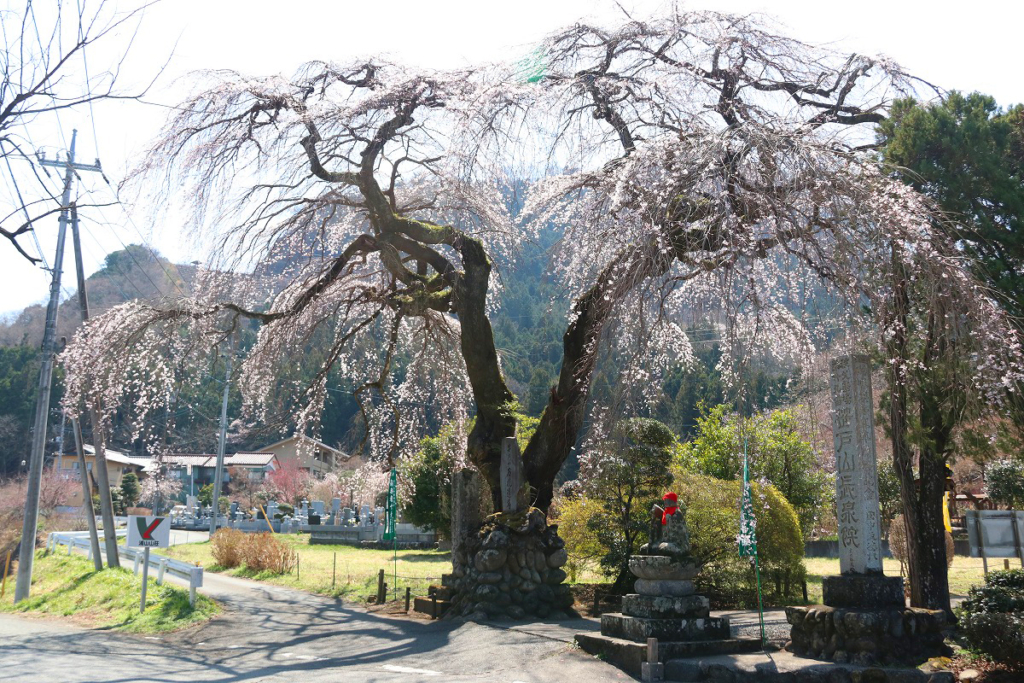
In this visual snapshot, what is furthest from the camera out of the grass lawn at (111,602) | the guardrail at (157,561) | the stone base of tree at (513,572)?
the guardrail at (157,561)

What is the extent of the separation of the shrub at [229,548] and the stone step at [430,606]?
10.8 meters

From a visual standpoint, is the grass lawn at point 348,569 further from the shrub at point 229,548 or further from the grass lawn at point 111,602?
the grass lawn at point 111,602

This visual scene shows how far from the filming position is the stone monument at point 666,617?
8438 mm

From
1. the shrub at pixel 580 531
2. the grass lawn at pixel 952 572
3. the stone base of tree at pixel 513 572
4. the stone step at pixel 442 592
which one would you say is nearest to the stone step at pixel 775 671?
the stone base of tree at pixel 513 572

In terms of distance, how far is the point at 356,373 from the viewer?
16.8m

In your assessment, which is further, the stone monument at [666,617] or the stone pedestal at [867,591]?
the stone monument at [666,617]

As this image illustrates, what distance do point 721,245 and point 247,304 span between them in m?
8.34

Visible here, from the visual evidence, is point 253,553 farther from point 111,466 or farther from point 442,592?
point 111,466

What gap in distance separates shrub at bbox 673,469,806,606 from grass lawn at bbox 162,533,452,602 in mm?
5748

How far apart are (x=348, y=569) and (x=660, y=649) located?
15596 millimetres

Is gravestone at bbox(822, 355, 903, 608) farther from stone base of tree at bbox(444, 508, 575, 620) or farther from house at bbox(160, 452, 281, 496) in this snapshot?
house at bbox(160, 452, 281, 496)

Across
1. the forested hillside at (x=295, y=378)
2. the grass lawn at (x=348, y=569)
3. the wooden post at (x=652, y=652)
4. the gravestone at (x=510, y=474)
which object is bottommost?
the grass lawn at (x=348, y=569)

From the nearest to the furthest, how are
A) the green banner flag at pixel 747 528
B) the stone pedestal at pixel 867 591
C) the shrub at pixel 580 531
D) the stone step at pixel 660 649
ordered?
1. the stone pedestal at pixel 867 591
2. the stone step at pixel 660 649
3. the green banner flag at pixel 747 528
4. the shrub at pixel 580 531

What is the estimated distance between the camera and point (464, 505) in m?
13.7
